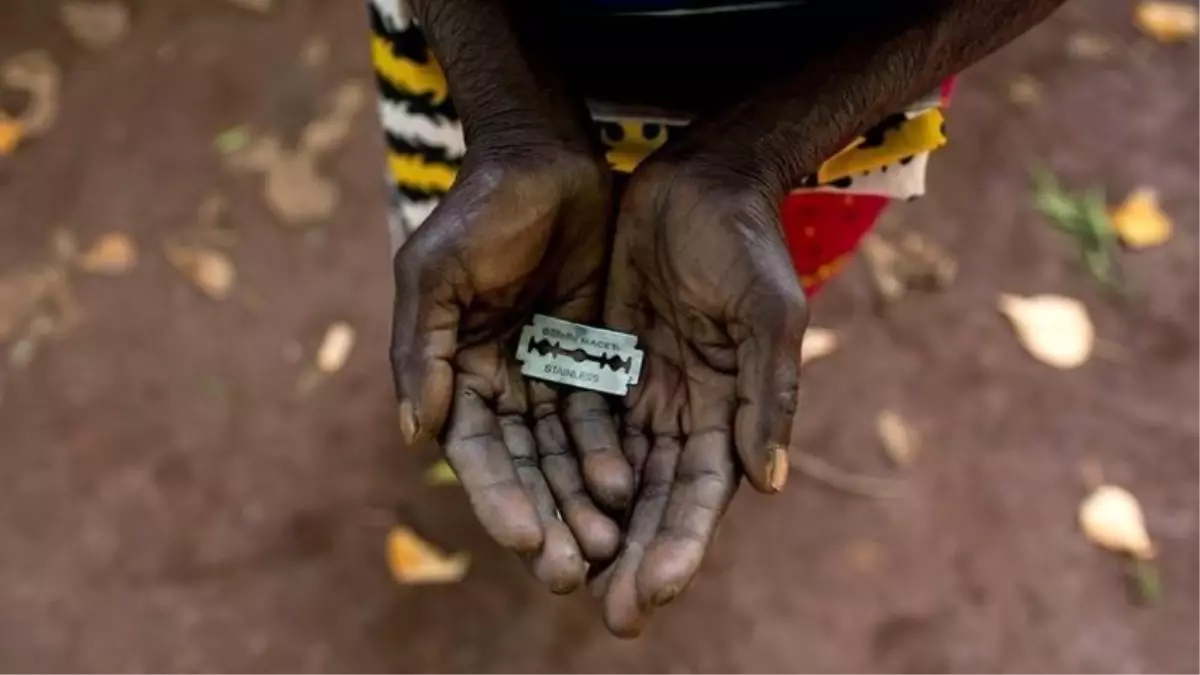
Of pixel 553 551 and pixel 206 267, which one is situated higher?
pixel 553 551

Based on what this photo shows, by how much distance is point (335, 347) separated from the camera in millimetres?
1357

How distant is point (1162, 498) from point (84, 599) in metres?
1.01

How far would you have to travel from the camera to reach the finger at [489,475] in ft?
2.35

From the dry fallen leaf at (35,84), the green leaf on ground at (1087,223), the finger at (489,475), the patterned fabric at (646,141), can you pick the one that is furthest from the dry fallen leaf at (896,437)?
the dry fallen leaf at (35,84)

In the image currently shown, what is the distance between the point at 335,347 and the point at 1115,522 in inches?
30.6

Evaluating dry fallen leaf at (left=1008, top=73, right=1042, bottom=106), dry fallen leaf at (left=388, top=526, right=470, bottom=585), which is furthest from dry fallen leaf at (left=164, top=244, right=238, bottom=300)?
dry fallen leaf at (left=1008, top=73, right=1042, bottom=106)

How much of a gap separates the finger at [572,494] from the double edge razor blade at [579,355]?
3cm

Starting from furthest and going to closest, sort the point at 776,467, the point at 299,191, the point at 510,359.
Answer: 1. the point at 299,191
2. the point at 510,359
3. the point at 776,467

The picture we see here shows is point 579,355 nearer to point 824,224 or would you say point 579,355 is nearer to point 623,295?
point 623,295

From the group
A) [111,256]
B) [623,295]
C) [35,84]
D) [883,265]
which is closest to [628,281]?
[623,295]

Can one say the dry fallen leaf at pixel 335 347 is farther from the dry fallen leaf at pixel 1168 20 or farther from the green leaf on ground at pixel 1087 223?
the dry fallen leaf at pixel 1168 20

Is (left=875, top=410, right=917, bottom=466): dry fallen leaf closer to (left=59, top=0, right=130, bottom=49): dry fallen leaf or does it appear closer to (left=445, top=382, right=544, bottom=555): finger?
(left=445, top=382, right=544, bottom=555): finger

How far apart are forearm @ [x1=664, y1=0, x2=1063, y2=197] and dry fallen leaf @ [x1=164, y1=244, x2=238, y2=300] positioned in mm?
734

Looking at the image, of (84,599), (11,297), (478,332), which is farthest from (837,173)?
(11,297)
